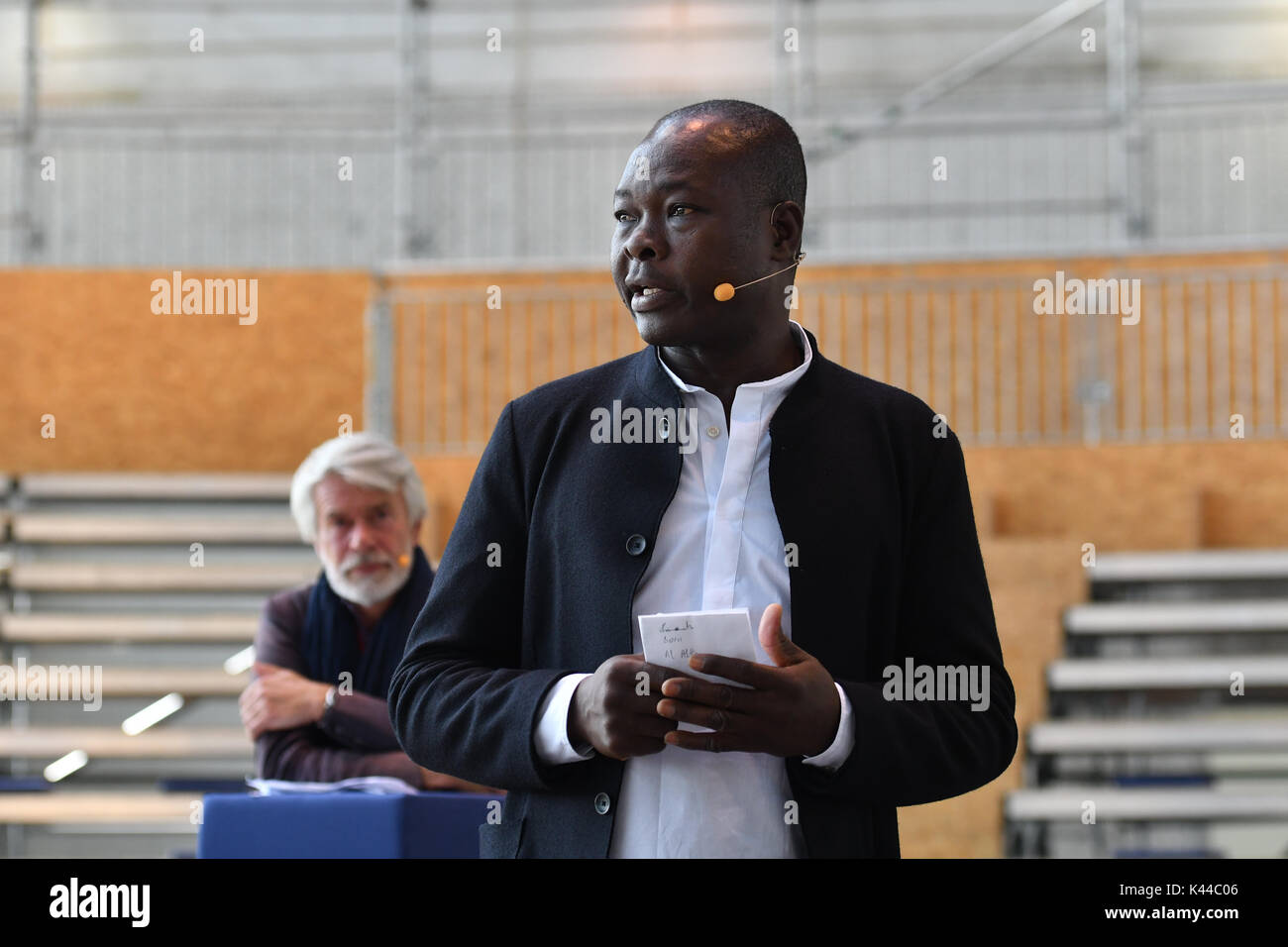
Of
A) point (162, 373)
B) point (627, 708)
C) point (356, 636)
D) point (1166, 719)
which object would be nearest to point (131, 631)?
point (162, 373)

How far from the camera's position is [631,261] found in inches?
67.4

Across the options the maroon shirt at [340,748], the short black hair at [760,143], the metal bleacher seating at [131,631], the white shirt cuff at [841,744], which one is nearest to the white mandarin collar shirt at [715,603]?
the white shirt cuff at [841,744]

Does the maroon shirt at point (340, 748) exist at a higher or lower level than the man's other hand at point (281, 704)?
lower

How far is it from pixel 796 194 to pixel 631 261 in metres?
0.24

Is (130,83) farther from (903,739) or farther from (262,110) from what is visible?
(903,739)

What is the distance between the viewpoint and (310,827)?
2.65m

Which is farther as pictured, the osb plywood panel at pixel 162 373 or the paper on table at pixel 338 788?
the osb plywood panel at pixel 162 373

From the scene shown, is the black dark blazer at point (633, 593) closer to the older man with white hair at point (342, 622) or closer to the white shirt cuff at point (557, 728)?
the white shirt cuff at point (557, 728)

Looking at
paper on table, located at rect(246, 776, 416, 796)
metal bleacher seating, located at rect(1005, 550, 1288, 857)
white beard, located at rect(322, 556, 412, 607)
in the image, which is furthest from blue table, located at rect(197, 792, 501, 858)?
metal bleacher seating, located at rect(1005, 550, 1288, 857)

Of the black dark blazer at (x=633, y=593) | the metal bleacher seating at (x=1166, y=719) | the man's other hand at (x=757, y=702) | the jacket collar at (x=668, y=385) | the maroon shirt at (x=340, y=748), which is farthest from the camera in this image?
the metal bleacher seating at (x=1166, y=719)

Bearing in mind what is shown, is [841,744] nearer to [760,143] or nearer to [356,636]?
[760,143]

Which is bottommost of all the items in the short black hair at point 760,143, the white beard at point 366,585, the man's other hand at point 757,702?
the white beard at point 366,585

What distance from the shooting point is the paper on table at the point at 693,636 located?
5.11 ft

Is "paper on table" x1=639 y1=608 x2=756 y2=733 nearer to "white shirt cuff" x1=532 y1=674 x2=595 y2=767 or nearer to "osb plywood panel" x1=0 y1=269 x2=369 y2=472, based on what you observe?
"white shirt cuff" x1=532 y1=674 x2=595 y2=767
